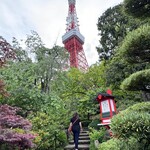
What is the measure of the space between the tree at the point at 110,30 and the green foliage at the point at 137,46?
8.91 metres

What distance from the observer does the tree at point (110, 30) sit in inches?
509

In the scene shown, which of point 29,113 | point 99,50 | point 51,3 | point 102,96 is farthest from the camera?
point 99,50

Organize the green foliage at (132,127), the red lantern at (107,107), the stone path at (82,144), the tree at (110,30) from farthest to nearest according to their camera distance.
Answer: the tree at (110,30), the red lantern at (107,107), the stone path at (82,144), the green foliage at (132,127)

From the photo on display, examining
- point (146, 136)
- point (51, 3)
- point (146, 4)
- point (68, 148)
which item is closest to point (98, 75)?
point (51, 3)

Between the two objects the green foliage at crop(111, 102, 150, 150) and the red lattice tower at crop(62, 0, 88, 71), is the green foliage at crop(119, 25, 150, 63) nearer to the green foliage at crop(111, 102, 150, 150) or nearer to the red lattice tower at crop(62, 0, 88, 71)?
the green foliage at crop(111, 102, 150, 150)

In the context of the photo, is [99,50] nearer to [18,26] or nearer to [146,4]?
[18,26]

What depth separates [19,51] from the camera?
8398 mm

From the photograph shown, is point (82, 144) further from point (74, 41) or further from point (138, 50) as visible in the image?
point (74, 41)

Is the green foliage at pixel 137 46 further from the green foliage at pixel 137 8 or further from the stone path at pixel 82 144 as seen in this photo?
the stone path at pixel 82 144

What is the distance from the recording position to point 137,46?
12.4 ft

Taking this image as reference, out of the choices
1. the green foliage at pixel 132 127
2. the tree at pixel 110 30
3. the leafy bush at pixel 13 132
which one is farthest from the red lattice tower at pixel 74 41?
the green foliage at pixel 132 127

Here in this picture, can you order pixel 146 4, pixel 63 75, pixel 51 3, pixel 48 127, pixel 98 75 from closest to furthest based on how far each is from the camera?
pixel 146 4, pixel 48 127, pixel 63 75, pixel 51 3, pixel 98 75

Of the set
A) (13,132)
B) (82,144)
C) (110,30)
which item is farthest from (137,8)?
(110,30)

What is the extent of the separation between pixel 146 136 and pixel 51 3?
27.4 ft
